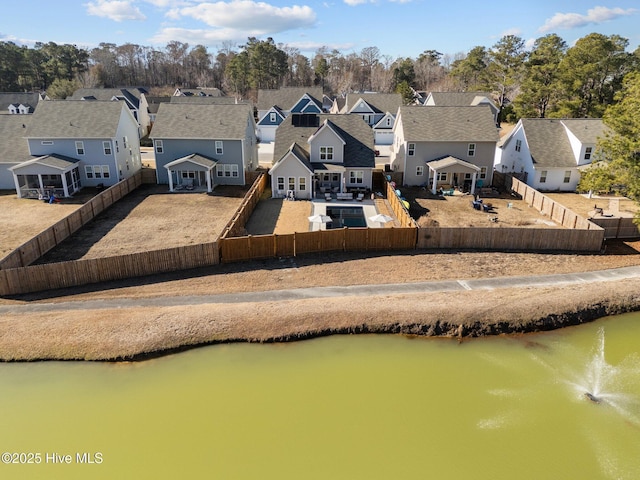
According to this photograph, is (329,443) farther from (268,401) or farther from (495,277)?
(495,277)

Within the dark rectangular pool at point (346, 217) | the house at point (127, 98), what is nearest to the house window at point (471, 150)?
the dark rectangular pool at point (346, 217)

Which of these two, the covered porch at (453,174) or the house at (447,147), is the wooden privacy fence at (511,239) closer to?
the covered porch at (453,174)

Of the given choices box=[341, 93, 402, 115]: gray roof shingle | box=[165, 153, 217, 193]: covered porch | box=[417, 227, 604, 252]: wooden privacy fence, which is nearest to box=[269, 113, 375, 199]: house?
box=[165, 153, 217, 193]: covered porch

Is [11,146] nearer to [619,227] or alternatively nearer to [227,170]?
[227,170]

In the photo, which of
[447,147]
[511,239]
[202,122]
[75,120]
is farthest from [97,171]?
[511,239]

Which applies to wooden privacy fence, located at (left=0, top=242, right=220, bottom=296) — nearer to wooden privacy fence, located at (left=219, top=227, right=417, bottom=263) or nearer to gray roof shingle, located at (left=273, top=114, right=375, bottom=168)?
wooden privacy fence, located at (left=219, top=227, right=417, bottom=263)

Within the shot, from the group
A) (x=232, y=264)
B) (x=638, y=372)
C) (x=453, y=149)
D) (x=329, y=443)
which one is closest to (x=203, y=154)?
(x=232, y=264)
